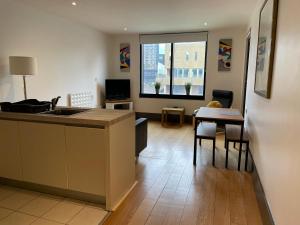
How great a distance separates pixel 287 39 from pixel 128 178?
2046 mm

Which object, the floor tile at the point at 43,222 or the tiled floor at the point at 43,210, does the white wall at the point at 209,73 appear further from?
the floor tile at the point at 43,222

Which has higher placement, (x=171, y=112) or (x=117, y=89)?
(x=117, y=89)

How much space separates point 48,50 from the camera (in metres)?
4.16

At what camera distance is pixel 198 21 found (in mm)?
4688

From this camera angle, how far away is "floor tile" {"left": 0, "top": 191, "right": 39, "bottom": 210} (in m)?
2.24

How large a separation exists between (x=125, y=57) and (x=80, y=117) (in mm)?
4663

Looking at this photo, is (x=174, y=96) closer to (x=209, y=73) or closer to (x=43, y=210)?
(x=209, y=73)

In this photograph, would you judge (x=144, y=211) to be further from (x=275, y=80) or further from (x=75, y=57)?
(x=75, y=57)

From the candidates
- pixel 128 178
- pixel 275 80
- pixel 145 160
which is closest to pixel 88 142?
pixel 128 178

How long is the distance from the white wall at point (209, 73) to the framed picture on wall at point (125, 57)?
11 cm

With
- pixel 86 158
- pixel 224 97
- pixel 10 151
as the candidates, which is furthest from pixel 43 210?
pixel 224 97

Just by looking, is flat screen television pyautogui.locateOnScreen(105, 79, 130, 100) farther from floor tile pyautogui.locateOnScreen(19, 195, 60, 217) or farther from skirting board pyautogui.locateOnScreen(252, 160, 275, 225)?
skirting board pyautogui.locateOnScreen(252, 160, 275, 225)

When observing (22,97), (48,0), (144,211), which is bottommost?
(144,211)

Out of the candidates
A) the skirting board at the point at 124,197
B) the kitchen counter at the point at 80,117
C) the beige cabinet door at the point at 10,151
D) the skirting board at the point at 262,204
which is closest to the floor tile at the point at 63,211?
the skirting board at the point at 124,197
